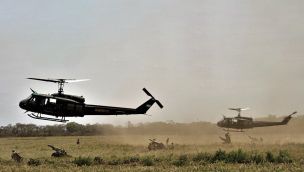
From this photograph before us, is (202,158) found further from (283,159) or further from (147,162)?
(283,159)

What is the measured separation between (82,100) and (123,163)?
9.79 m


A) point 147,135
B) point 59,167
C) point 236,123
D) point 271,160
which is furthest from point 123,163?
point 147,135

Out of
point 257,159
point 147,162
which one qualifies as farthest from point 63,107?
point 257,159

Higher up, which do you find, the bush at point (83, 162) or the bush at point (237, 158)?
the bush at point (237, 158)

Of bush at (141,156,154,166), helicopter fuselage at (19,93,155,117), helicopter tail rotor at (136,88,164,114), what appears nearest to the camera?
bush at (141,156,154,166)

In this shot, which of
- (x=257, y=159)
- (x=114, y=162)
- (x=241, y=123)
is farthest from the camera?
(x=241, y=123)

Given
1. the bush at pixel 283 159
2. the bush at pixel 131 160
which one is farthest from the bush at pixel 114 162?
the bush at pixel 283 159

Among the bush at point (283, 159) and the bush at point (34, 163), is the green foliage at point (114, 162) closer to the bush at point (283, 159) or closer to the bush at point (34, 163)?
the bush at point (34, 163)

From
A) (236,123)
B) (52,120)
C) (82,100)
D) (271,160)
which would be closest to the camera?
(271,160)

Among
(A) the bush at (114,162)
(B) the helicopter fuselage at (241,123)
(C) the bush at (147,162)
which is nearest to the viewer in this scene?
(C) the bush at (147,162)

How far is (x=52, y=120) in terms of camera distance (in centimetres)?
4250

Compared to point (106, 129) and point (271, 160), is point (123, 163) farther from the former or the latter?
point (106, 129)

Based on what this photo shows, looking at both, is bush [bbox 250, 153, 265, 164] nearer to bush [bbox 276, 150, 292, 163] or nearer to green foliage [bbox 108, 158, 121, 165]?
bush [bbox 276, 150, 292, 163]

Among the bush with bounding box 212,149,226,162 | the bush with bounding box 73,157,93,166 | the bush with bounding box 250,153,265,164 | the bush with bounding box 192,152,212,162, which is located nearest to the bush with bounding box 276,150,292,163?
the bush with bounding box 250,153,265,164
